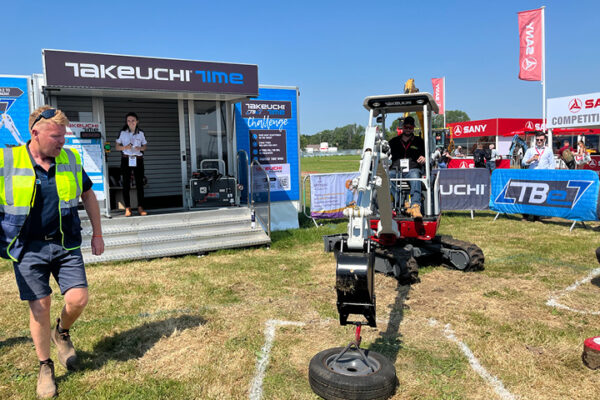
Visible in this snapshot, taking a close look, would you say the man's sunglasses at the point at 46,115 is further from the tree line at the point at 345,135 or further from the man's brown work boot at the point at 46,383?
the tree line at the point at 345,135

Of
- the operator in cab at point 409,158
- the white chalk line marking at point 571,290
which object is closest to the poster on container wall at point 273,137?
the operator in cab at point 409,158

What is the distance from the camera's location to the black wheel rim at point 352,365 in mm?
3393

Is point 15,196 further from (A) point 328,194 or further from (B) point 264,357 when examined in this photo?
(A) point 328,194

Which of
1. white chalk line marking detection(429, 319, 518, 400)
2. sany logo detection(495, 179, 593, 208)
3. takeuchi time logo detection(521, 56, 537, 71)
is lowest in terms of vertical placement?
white chalk line marking detection(429, 319, 518, 400)

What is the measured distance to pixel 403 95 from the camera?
21.7 ft

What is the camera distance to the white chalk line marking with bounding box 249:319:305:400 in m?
3.60

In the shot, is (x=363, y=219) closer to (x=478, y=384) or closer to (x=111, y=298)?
(x=478, y=384)

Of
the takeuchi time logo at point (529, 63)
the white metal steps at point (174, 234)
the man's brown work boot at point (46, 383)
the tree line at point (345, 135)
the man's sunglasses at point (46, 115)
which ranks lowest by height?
the man's brown work boot at point (46, 383)

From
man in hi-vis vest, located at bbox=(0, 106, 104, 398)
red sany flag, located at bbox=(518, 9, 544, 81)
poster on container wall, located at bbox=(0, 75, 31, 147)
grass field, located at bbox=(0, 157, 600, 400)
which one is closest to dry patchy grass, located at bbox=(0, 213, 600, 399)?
grass field, located at bbox=(0, 157, 600, 400)

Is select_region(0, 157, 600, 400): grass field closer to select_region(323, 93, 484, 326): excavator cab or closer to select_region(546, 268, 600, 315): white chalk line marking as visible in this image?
select_region(546, 268, 600, 315): white chalk line marking

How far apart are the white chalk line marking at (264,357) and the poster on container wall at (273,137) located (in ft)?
19.6

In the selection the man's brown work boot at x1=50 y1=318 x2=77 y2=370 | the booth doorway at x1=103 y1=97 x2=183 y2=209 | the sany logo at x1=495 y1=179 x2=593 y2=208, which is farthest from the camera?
the booth doorway at x1=103 y1=97 x2=183 y2=209

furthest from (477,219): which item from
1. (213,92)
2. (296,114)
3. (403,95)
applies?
(213,92)

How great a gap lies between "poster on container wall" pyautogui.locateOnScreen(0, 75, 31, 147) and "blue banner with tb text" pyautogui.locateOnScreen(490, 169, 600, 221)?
11.5 meters
